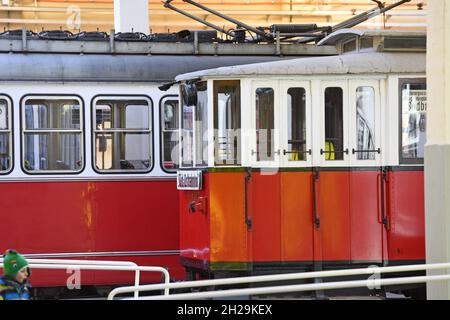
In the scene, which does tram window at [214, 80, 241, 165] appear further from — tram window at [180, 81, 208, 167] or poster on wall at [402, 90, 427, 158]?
poster on wall at [402, 90, 427, 158]

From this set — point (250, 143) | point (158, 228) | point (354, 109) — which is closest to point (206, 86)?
point (250, 143)

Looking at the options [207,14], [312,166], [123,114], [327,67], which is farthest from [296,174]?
[207,14]

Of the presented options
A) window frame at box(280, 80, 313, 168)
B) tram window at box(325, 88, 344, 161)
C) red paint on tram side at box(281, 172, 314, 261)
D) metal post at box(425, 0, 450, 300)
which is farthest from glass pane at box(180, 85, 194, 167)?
metal post at box(425, 0, 450, 300)

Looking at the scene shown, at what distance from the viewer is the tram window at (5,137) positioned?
1452 cm

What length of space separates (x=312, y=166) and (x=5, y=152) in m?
4.58

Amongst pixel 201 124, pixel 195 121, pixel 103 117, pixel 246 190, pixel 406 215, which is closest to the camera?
pixel 246 190

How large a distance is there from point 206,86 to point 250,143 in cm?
90

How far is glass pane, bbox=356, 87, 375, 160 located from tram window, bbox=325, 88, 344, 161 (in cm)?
20

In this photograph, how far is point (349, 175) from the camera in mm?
12539

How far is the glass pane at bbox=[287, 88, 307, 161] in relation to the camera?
1256 centimetres

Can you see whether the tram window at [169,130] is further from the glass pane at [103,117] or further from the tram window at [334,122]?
the tram window at [334,122]

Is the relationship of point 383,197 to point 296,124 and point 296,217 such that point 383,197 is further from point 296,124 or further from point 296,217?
point 296,124

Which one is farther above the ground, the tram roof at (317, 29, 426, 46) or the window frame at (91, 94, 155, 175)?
the tram roof at (317, 29, 426, 46)

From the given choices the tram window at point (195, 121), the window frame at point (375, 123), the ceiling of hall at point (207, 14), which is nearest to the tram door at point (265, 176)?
the tram window at point (195, 121)
